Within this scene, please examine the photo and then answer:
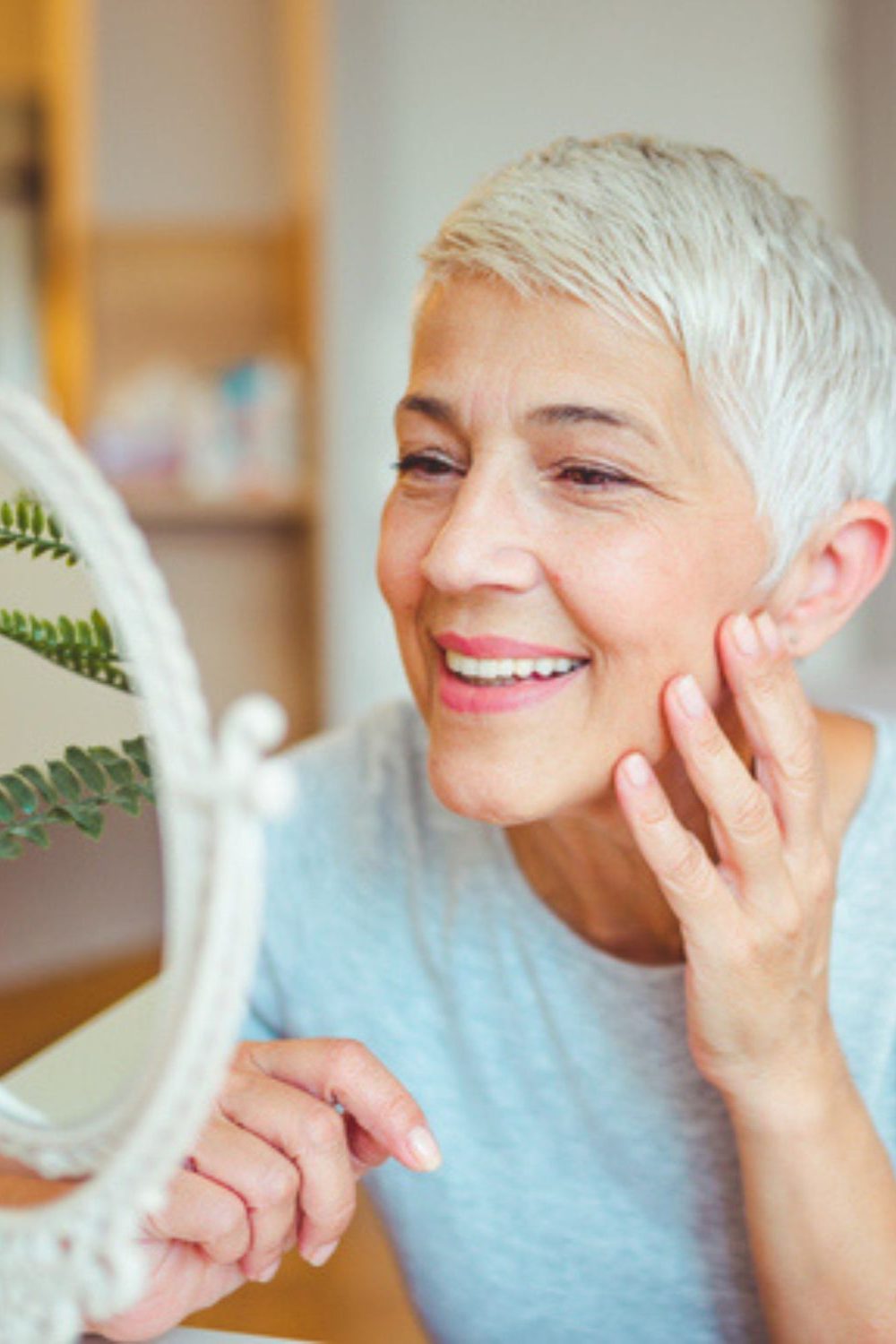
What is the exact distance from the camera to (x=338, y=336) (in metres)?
3.37

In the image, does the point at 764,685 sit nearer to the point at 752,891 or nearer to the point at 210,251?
the point at 752,891

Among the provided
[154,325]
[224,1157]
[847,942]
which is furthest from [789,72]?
[224,1157]

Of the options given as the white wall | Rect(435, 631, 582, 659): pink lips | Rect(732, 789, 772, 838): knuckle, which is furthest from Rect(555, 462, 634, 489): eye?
the white wall

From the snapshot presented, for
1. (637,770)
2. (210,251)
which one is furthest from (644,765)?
(210,251)

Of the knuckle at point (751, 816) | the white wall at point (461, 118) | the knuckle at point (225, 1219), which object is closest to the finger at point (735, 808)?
the knuckle at point (751, 816)

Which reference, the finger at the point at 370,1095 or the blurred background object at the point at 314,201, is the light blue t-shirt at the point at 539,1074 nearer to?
the finger at the point at 370,1095

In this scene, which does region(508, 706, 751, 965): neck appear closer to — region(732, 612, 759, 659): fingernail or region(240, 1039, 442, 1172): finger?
region(732, 612, 759, 659): fingernail

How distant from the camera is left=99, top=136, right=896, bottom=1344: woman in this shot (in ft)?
3.01

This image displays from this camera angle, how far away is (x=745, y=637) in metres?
0.98

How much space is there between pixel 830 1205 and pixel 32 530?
0.63m

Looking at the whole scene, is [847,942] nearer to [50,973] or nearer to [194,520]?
[50,973]

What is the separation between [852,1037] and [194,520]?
2640 mm

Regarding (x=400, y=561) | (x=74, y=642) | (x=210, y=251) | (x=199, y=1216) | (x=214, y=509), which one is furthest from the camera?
(x=210, y=251)

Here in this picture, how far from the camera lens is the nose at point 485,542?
91 cm
